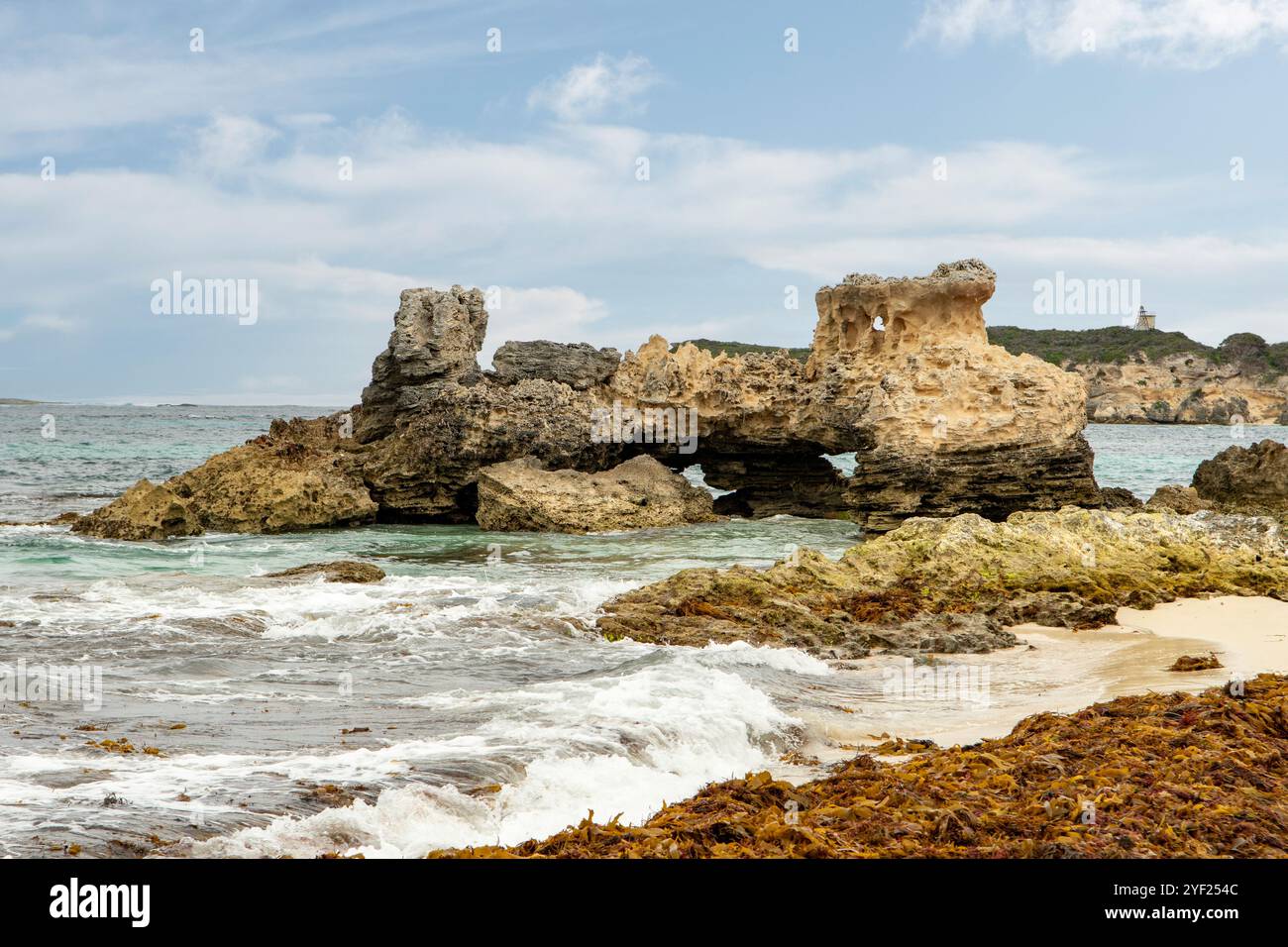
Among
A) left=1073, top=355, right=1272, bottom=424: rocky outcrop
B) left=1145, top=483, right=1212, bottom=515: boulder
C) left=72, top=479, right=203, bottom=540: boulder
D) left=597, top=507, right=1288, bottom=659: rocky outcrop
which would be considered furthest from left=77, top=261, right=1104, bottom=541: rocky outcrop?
left=1073, top=355, right=1272, bottom=424: rocky outcrop

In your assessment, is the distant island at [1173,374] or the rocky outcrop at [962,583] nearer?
the rocky outcrop at [962,583]

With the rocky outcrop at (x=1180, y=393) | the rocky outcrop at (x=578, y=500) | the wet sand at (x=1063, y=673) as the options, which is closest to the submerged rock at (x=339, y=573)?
the wet sand at (x=1063, y=673)

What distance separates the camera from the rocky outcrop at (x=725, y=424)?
21094mm

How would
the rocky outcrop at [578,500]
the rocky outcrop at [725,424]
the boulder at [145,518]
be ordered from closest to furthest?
the boulder at [145,518] < the rocky outcrop at [725,424] < the rocky outcrop at [578,500]

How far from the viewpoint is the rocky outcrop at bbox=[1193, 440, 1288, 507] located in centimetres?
2133

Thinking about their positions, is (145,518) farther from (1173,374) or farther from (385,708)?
(1173,374)

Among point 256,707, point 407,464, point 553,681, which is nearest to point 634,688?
point 553,681

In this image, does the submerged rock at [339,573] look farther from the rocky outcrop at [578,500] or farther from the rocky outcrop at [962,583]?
the rocky outcrop at [578,500]

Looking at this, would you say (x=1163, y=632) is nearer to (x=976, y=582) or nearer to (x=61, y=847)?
(x=976, y=582)

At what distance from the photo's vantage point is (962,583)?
1298cm

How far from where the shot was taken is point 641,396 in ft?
83.6

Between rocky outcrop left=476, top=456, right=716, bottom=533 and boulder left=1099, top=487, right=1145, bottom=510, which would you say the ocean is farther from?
boulder left=1099, top=487, right=1145, bottom=510

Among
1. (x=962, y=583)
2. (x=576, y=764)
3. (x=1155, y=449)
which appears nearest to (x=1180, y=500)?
(x=962, y=583)

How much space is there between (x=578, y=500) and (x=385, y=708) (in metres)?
14.9
